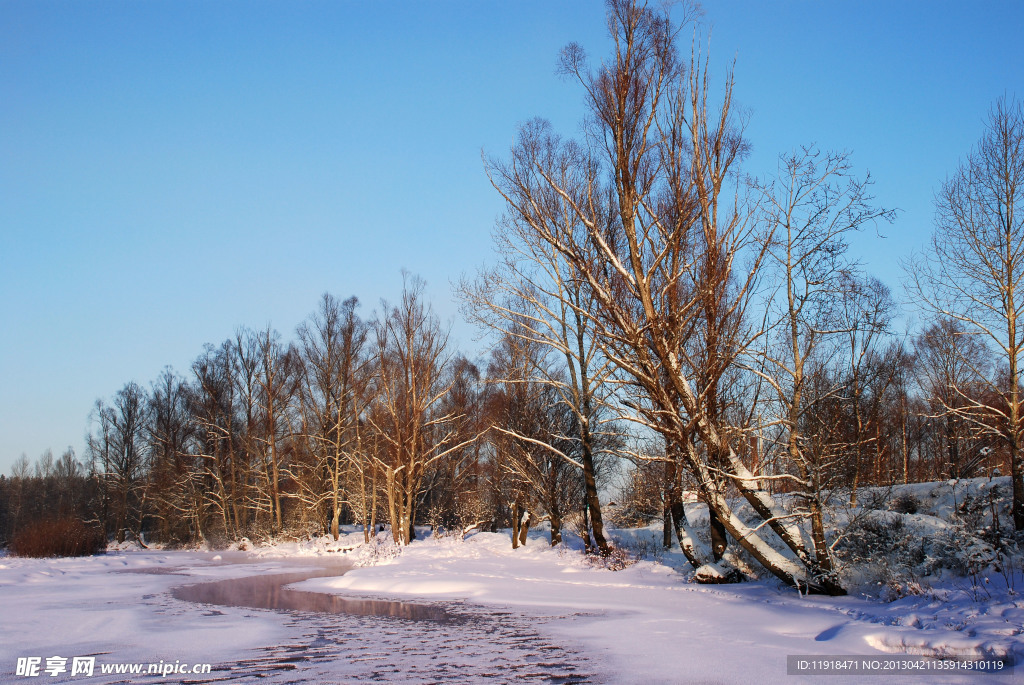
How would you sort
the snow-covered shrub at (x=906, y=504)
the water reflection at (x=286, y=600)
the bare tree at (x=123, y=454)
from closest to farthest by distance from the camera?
the water reflection at (x=286, y=600) → the snow-covered shrub at (x=906, y=504) → the bare tree at (x=123, y=454)

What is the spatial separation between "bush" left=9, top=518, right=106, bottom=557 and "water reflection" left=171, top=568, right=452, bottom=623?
12.9 m

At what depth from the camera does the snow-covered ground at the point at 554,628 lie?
19.8 ft

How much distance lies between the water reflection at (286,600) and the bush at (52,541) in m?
12.9

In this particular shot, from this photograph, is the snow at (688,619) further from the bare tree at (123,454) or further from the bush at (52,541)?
the bare tree at (123,454)

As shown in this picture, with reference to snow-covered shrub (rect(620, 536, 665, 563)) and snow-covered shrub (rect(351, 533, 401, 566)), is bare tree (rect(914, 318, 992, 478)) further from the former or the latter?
snow-covered shrub (rect(351, 533, 401, 566))

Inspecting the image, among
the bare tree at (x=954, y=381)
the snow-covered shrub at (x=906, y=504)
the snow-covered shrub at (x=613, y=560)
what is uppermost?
the bare tree at (x=954, y=381)

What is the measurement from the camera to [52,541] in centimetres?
2494

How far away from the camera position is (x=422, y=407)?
25578 millimetres

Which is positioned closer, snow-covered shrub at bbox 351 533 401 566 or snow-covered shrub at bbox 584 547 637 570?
snow-covered shrub at bbox 584 547 637 570

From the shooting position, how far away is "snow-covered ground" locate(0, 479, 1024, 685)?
19.8 ft

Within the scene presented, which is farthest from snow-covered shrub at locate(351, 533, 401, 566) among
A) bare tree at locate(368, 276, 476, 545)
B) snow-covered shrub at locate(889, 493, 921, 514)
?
snow-covered shrub at locate(889, 493, 921, 514)

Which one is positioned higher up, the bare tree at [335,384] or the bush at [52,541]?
the bare tree at [335,384]

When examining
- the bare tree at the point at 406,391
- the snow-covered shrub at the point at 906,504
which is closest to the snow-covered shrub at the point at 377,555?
the bare tree at the point at 406,391

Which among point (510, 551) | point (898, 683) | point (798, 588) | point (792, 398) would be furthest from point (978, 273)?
point (510, 551)
